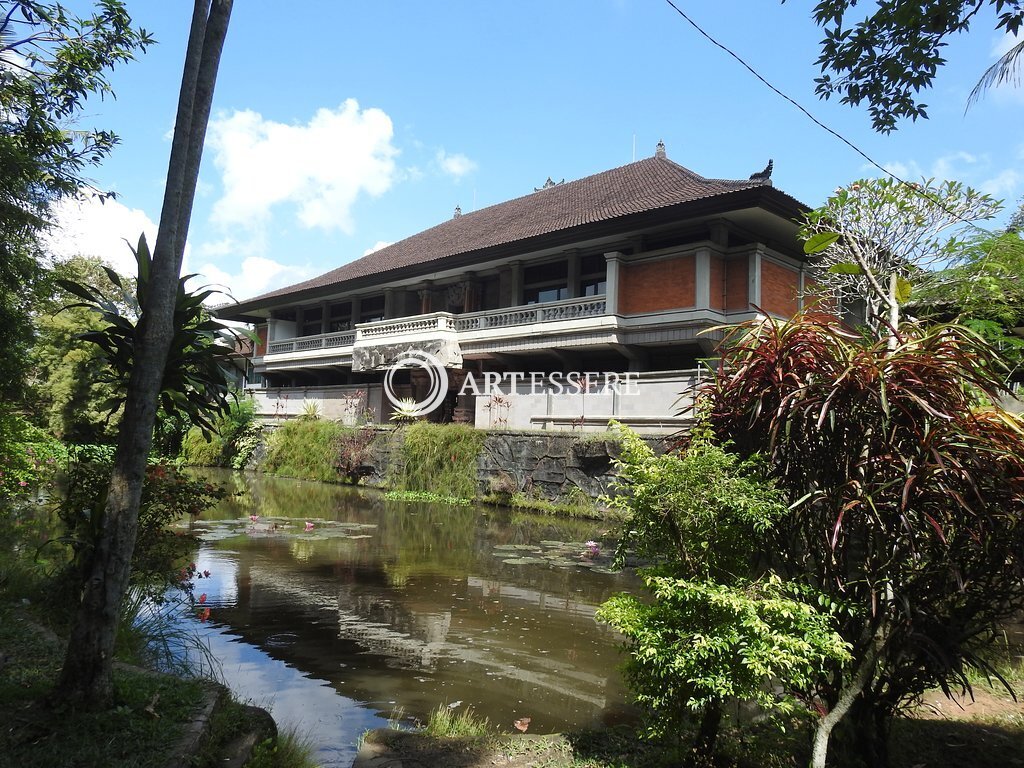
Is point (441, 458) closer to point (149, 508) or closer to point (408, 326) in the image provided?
point (408, 326)

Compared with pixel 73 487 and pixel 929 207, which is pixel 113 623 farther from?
pixel 929 207

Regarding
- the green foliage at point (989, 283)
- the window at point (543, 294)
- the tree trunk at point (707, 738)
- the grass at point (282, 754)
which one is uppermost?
the window at point (543, 294)

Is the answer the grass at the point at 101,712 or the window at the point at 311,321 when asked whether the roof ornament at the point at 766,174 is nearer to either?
the grass at the point at 101,712

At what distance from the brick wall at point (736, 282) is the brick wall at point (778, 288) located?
39cm

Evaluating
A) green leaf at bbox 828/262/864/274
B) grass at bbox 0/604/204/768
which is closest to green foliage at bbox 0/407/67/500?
grass at bbox 0/604/204/768

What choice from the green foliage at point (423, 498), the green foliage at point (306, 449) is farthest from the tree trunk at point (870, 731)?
the green foliage at point (306, 449)

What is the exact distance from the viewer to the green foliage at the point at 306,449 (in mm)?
21770

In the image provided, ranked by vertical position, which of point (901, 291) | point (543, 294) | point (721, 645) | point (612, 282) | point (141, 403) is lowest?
point (721, 645)

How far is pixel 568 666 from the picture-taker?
19.1ft

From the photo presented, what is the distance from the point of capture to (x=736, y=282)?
16.1 metres

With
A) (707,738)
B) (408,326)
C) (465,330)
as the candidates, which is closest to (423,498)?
(465,330)

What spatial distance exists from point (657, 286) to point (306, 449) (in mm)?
13057

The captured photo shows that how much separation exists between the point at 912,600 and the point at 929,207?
6.35 m

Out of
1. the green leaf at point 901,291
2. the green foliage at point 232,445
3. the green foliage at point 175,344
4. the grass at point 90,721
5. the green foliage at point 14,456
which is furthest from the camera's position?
the green foliage at point 232,445
